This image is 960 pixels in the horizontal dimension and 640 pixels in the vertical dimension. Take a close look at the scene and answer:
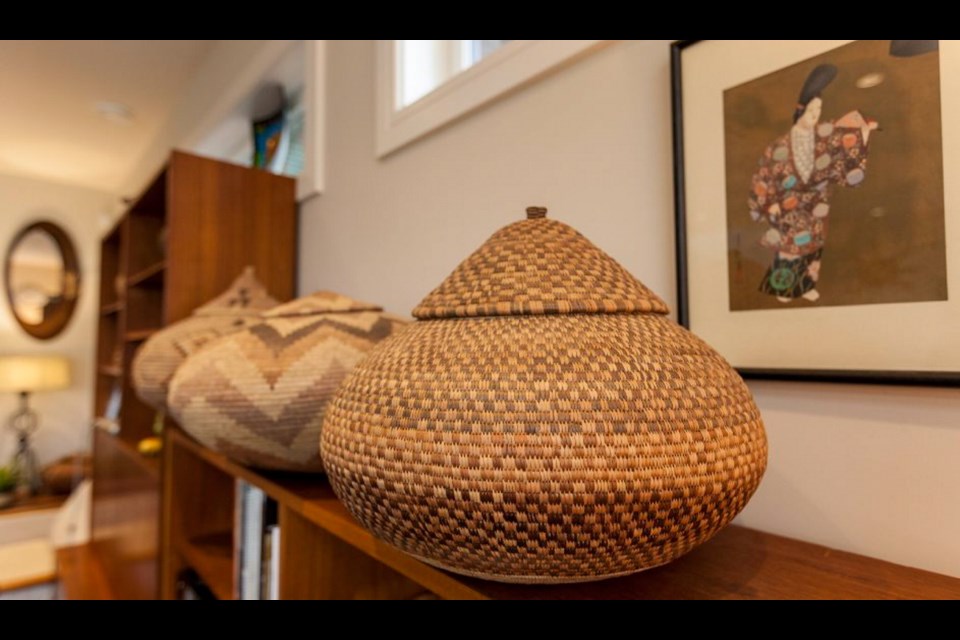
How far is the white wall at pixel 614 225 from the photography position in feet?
1.57

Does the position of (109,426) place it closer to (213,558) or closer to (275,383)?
(213,558)

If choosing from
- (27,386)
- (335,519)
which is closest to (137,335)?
(335,519)

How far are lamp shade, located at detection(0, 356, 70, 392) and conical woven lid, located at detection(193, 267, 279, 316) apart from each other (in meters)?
3.00

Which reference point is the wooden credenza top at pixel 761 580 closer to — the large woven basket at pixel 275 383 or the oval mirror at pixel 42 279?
the large woven basket at pixel 275 383

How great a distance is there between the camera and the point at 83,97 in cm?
263

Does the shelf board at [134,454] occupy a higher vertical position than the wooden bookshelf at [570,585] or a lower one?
lower

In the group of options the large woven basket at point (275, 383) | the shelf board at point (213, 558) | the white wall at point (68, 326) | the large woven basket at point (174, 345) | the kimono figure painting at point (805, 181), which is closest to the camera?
the kimono figure painting at point (805, 181)

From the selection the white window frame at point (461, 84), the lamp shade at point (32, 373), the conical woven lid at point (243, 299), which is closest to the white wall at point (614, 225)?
the white window frame at point (461, 84)

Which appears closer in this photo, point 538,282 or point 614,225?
point 538,282

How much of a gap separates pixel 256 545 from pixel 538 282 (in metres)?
0.72

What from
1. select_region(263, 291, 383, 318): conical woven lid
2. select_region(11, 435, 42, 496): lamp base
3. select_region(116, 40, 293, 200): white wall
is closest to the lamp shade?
select_region(11, 435, 42, 496): lamp base

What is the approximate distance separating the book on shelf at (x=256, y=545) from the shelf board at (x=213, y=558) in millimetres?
73
